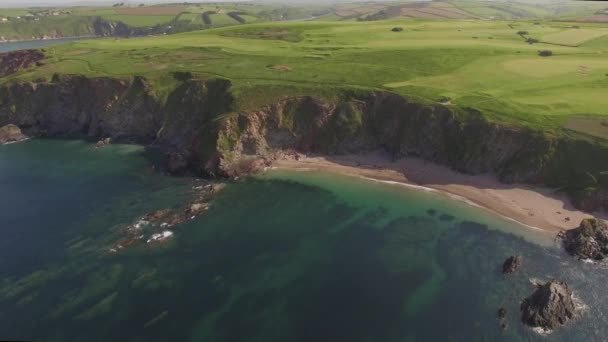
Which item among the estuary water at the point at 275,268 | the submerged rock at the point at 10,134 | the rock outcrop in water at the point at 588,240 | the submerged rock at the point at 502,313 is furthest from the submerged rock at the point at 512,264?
the submerged rock at the point at 10,134

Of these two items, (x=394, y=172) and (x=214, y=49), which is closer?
(x=394, y=172)

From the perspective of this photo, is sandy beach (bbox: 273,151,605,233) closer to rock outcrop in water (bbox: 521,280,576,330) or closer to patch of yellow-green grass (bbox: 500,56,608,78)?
rock outcrop in water (bbox: 521,280,576,330)

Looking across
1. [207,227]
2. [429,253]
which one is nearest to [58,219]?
[207,227]

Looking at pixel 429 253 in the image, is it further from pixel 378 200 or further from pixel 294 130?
pixel 294 130

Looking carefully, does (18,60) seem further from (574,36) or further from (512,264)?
(574,36)

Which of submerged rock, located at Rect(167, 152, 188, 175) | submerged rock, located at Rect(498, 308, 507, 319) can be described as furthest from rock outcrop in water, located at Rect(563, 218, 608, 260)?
submerged rock, located at Rect(167, 152, 188, 175)

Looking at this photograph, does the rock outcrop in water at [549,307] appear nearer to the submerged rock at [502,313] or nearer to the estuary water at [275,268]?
the estuary water at [275,268]
